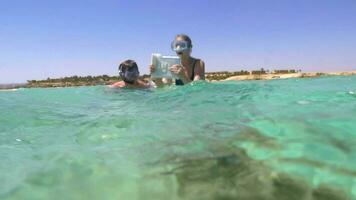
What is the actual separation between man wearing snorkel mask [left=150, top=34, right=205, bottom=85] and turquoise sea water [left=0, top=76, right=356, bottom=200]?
191 inches

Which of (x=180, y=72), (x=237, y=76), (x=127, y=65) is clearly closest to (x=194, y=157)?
(x=180, y=72)

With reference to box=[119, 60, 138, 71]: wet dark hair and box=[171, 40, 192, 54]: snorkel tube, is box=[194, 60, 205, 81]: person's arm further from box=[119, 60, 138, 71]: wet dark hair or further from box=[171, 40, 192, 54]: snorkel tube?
box=[119, 60, 138, 71]: wet dark hair

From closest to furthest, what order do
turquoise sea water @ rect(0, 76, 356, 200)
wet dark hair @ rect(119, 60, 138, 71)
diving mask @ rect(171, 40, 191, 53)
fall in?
turquoise sea water @ rect(0, 76, 356, 200)
diving mask @ rect(171, 40, 191, 53)
wet dark hair @ rect(119, 60, 138, 71)

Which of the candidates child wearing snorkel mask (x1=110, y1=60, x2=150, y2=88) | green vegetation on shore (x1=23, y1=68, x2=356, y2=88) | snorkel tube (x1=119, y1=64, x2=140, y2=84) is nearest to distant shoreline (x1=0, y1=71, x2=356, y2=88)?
green vegetation on shore (x1=23, y1=68, x2=356, y2=88)

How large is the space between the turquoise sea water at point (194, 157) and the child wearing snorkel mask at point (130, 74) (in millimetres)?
5073

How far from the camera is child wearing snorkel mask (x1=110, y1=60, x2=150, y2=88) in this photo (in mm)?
9664

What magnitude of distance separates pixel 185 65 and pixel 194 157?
7163 mm

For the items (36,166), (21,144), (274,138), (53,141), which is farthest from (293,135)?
(21,144)

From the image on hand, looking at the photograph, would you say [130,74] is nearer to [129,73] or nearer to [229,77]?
[129,73]

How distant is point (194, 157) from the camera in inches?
112

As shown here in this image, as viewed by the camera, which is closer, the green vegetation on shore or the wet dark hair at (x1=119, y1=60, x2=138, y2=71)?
the wet dark hair at (x1=119, y1=60, x2=138, y2=71)

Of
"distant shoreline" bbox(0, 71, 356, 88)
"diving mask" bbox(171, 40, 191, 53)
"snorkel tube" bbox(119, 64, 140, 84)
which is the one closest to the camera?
"diving mask" bbox(171, 40, 191, 53)

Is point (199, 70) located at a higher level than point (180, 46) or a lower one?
lower

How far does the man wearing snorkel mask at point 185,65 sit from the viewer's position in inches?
371
